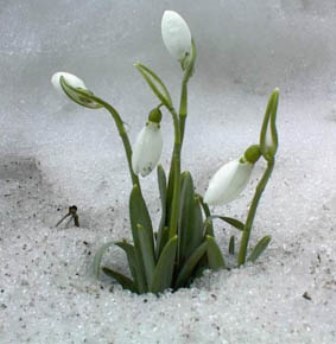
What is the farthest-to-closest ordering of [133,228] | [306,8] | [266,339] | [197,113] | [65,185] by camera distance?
1. [306,8]
2. [197,113]
3. [65,185]
4. [133,228]
5. [266,339]

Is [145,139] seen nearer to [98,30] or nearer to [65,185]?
[65,185]

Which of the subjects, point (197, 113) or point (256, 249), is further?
point (197, 113)

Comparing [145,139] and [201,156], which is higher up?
[145,139]

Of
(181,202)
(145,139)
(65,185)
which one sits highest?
(145,139)

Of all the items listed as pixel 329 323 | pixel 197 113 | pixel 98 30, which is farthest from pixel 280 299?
pixel 98 30

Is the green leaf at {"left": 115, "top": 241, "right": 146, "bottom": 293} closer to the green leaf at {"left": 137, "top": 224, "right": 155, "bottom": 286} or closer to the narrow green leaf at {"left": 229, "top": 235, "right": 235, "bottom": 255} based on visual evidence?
the green leaf at {"left": 137, "top": 224, "right": 155, "bottom": 286}

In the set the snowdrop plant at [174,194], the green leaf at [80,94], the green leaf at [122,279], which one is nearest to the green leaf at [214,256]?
the snowdrop plant at [174,194]

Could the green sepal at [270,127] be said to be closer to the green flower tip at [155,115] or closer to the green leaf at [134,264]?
the green flower tip at [155,115]

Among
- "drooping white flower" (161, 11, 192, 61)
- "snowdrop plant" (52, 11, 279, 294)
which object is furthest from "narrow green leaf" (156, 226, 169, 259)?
"drooping white flower" (161, 11, 192, 61)
